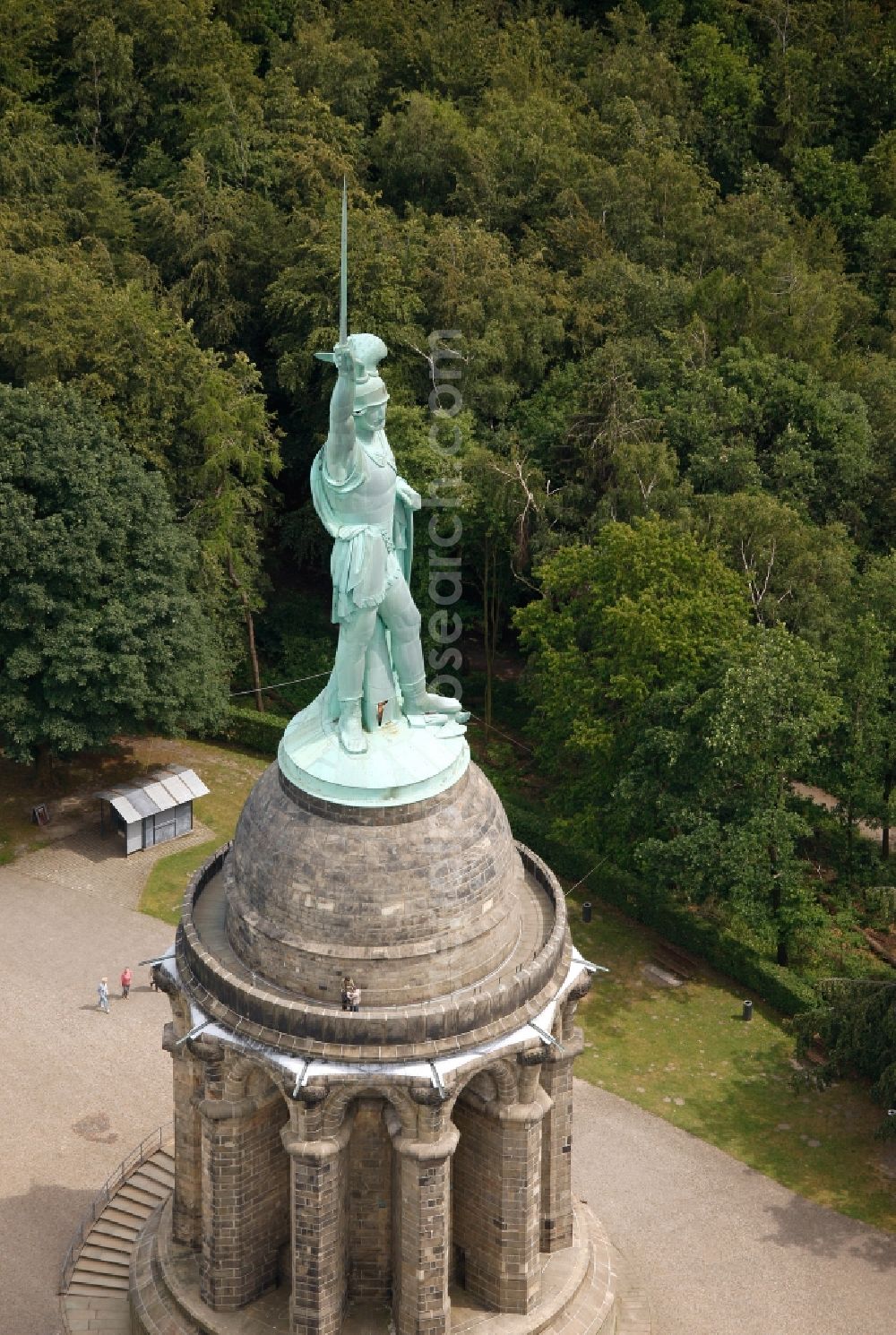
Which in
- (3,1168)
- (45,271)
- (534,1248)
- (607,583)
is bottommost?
(3,1168)

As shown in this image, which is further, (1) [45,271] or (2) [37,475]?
(1) [45,271]

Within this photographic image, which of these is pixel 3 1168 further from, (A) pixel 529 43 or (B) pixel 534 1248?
(A) pixel 529 43

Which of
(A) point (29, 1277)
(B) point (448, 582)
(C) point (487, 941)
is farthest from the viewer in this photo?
(B) point (448, 582)

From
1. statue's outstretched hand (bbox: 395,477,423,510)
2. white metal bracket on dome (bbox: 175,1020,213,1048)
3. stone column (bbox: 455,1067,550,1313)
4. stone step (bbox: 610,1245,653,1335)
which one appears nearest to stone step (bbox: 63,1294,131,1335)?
stone column (bbox: 455,1067,550,1313)

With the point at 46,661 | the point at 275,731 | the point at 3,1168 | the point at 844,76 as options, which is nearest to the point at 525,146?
the point at 844,76

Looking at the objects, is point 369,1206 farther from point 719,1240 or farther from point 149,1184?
point 719,1240

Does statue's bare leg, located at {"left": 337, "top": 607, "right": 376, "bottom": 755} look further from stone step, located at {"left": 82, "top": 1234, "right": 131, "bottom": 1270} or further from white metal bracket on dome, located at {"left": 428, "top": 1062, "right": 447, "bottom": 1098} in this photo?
stone step, located at {"left": 82, "top": 1234, "right": 131, "bottom": 1270}

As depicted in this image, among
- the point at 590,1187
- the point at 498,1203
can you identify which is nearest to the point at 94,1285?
the point at 498,1203

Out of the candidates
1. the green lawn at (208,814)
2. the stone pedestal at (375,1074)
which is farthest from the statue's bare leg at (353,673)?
the green lawn at (208,814)
